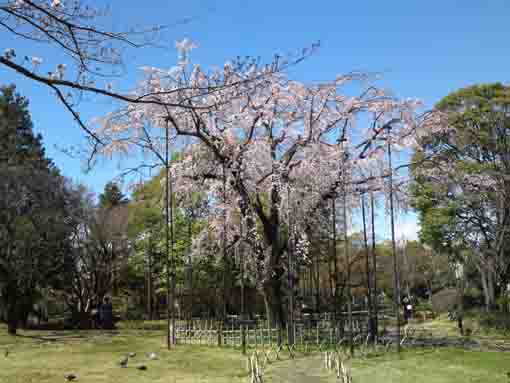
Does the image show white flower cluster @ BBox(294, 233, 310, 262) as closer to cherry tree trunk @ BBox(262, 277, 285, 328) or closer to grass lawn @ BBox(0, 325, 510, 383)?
cherry tree trunk @ BBox(262, 277, 285, 328)

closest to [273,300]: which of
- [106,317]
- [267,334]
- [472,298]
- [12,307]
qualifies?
[267,334]

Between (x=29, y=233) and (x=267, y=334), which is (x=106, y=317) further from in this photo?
(x=267, y=334)

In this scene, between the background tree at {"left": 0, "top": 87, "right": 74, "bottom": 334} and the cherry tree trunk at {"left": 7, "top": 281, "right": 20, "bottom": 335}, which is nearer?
the cherry tree trunk at {"left": 7, "top": 281, "right": 20, "bottom": 335}

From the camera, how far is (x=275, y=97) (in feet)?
51.4

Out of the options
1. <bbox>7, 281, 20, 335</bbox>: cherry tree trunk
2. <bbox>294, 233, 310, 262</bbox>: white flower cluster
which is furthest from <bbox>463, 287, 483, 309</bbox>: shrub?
<bbox>7, 281, 20, 335</bbox>: cherry tree trunk

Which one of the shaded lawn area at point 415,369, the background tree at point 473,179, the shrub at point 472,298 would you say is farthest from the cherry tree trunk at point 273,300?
the shrub at point 472,298

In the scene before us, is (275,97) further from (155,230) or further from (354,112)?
(155,230)

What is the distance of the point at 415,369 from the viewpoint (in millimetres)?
9531

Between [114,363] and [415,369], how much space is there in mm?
5855

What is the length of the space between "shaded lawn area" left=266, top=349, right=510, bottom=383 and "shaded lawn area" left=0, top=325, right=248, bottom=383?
0.98 m

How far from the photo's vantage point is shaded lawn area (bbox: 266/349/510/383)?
28.2ft

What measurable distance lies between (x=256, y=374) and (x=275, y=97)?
→ 9025 mm

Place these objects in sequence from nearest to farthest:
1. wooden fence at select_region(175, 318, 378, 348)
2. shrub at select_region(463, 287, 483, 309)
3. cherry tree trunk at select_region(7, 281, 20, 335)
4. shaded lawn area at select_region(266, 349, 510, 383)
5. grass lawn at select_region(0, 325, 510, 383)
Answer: shaded lawn area at select_region(266, 349, 510, 383), grass lawn at select_region(0, 325, 510, 383), wooden fence at select_region(175, 318, 378, 348), cherry tree trunk at select_region(7, 281, 20, 335), shrub at select_region(463, 287, 483, 309)

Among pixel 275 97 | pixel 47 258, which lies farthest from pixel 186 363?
pixel 47 258
